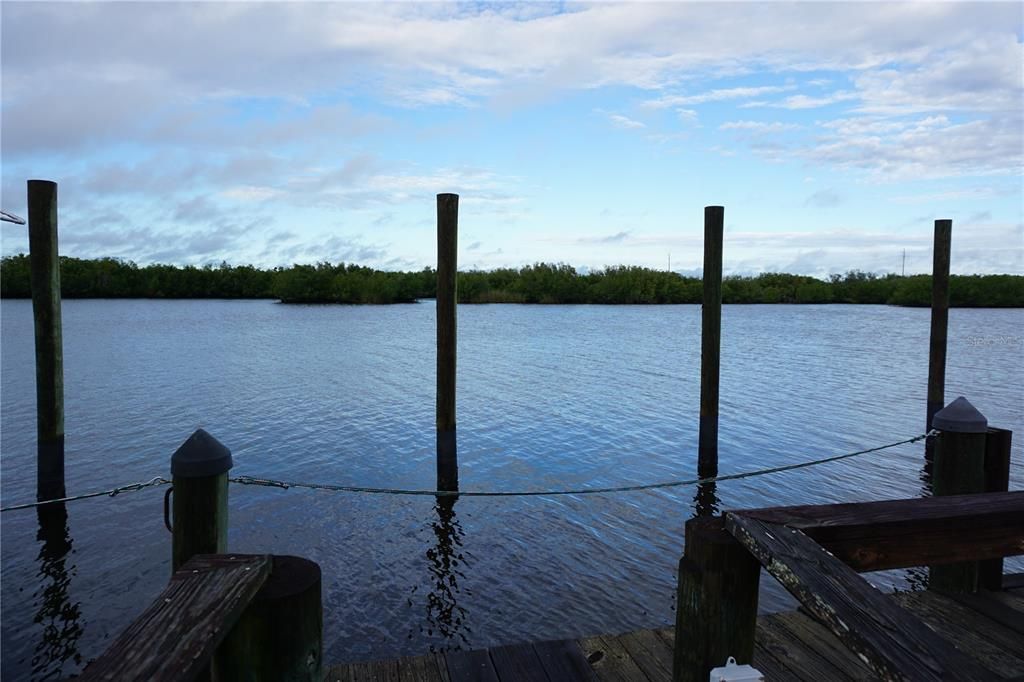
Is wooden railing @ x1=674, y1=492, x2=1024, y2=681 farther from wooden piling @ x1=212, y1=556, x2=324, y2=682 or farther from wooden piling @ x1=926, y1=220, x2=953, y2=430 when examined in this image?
wooden piling @ x1=926, y1=220, x2=953, y2=430

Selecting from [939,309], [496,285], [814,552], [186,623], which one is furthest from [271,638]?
[496,285]

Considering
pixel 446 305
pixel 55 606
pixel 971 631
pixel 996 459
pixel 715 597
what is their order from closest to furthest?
pixel 715 597 < pixel 971 631 < pixel 996 459 < pixel 55 606 < pixel 446 305

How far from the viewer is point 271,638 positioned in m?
2.28

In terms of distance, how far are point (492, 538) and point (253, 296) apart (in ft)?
408

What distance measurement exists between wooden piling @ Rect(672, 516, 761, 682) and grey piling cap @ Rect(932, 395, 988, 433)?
10.8ft

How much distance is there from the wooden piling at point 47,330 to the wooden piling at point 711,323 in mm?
9283

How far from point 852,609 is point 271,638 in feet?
5.99

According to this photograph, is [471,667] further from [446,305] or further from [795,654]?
[446,305]

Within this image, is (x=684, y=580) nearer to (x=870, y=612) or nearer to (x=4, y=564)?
(x=870, y=612)

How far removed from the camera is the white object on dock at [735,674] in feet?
7.66

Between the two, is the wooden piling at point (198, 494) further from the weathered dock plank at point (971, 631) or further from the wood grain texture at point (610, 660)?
the weathered dock plank at point (971, 631)

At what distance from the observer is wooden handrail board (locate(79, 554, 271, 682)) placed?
1.76 meters

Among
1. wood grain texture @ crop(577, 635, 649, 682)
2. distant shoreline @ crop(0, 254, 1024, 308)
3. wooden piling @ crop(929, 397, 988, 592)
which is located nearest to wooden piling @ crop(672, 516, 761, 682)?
wood grain texture @ crop(577, 635, 649, 682)

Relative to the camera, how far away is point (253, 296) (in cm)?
12406
